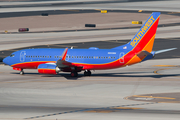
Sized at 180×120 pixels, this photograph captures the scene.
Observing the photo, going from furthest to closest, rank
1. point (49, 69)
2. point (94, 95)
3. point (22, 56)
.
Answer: point (22, 56), point (49, 69), point (94, 95)

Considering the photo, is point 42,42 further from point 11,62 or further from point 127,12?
point 127,12

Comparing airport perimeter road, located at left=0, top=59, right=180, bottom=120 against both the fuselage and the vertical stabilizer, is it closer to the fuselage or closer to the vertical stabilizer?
the fuselage

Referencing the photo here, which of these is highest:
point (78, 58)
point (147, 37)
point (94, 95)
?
point (147, 37)

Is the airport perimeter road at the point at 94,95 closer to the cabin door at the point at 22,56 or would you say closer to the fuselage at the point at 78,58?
the fuselage at the point at 78,58

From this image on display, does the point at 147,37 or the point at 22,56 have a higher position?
the point at 147,37

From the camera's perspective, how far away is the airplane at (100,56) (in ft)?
204

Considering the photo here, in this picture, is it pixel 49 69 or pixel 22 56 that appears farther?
pixel 22 56

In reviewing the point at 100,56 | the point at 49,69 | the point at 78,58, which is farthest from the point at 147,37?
the point at 49,69

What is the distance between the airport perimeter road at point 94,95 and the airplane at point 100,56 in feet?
6.82

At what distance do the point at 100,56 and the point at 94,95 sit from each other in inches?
532

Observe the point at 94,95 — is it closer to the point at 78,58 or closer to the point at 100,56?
the point at 100,56

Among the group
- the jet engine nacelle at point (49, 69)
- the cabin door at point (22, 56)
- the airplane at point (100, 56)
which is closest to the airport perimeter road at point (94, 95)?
the jet engine nacelle at point (49, 69)

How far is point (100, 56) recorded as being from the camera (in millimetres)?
63312

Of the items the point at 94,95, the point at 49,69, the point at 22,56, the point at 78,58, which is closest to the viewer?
the point at 94,95
